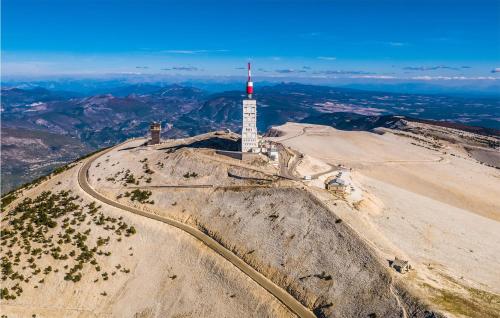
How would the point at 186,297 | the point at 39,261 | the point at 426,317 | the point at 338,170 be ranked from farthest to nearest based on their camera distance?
the point at 338,170 < the point at 39,261 < the point at 186,297 < the point at 426,317

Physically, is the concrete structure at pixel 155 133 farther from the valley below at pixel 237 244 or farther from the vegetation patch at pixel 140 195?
the vegetation patch at pixel 140 195

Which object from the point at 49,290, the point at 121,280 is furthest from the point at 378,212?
the point at 49,290

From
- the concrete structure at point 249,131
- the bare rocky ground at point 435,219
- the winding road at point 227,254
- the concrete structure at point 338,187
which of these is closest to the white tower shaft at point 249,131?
the concrete structure at point 249,131

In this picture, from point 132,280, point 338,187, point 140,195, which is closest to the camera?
point 132,280

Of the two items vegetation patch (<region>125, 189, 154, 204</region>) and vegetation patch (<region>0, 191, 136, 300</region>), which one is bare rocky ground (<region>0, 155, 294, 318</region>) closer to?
vegetation patch (<region>0, 191, 136, 300</region>)

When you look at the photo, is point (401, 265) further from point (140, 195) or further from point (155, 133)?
point (155, 133)

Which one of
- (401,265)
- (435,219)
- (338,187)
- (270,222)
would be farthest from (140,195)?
(435,219)

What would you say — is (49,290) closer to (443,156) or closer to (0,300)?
(0,300)
